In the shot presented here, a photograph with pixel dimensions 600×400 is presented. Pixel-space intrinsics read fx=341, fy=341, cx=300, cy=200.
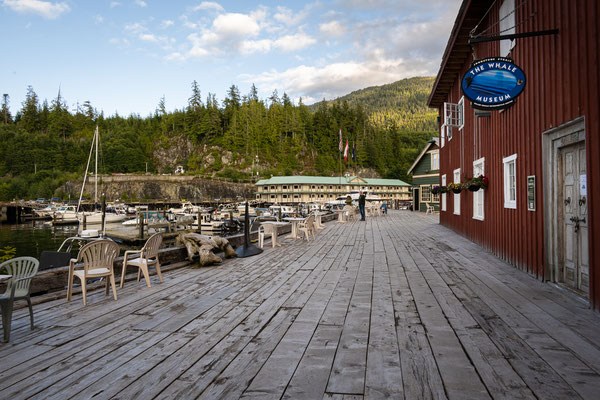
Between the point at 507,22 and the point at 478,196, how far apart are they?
459cm

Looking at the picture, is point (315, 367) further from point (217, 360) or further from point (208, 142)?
point (208, 142)

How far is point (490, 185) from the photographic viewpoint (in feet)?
27.4

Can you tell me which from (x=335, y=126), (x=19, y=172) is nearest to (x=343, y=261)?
(x=335, y=126)

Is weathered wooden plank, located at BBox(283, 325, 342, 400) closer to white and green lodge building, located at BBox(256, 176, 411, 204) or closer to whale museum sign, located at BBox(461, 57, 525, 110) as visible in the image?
whale museum sign, located at BBox(461, 57, 525, 110)

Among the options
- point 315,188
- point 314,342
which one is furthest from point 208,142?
point 314,342

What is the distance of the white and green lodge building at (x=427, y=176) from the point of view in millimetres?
27966

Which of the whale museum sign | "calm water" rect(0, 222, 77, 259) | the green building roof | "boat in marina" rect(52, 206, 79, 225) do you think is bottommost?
"calm water" rect(0, 222, 77, 259)

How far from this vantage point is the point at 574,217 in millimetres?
4680

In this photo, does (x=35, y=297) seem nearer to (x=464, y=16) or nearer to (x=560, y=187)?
(x=560, y=187)

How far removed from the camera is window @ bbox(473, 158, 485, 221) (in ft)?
30.7

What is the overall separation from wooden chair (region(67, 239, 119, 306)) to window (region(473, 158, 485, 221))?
8800 millimetres

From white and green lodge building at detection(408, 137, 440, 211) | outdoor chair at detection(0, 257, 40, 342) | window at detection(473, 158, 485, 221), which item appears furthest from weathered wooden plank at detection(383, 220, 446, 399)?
white and green lodge building at detection(408, 137, 440, 211)

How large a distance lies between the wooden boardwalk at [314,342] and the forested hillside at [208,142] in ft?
266

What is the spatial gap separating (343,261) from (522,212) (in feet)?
11.6
